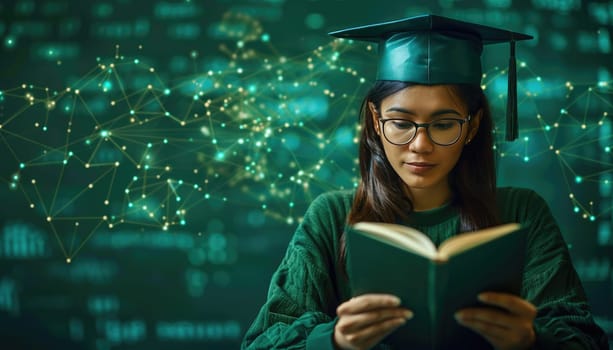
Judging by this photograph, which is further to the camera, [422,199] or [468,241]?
[422,199]

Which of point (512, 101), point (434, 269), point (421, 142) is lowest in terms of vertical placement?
point (434, 269)

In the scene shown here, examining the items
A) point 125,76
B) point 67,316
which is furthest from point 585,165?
point 67,316

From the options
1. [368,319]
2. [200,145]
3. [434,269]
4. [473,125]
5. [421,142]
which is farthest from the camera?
[200,145]

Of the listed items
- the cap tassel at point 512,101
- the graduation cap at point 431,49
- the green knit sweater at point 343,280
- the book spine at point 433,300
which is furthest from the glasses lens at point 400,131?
the book spine at point 433,300

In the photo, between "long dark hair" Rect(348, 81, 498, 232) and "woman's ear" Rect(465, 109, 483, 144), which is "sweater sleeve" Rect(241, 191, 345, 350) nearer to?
"long dark hair" Rect(348, 81, 498, 232)

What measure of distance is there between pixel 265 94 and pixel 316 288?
87cm

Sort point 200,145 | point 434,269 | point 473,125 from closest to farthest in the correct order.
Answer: point 434,269 → point 473,125 → point 200,145

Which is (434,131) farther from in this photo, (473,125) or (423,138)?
(473,125)

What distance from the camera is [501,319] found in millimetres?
1045

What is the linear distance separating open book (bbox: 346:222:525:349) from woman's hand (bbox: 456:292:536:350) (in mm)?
18

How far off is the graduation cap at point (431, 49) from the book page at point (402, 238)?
428mm

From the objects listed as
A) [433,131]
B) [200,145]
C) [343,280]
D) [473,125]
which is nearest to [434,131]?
[433,131]

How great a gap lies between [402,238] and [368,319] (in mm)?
177

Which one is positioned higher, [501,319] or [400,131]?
[400,131]
